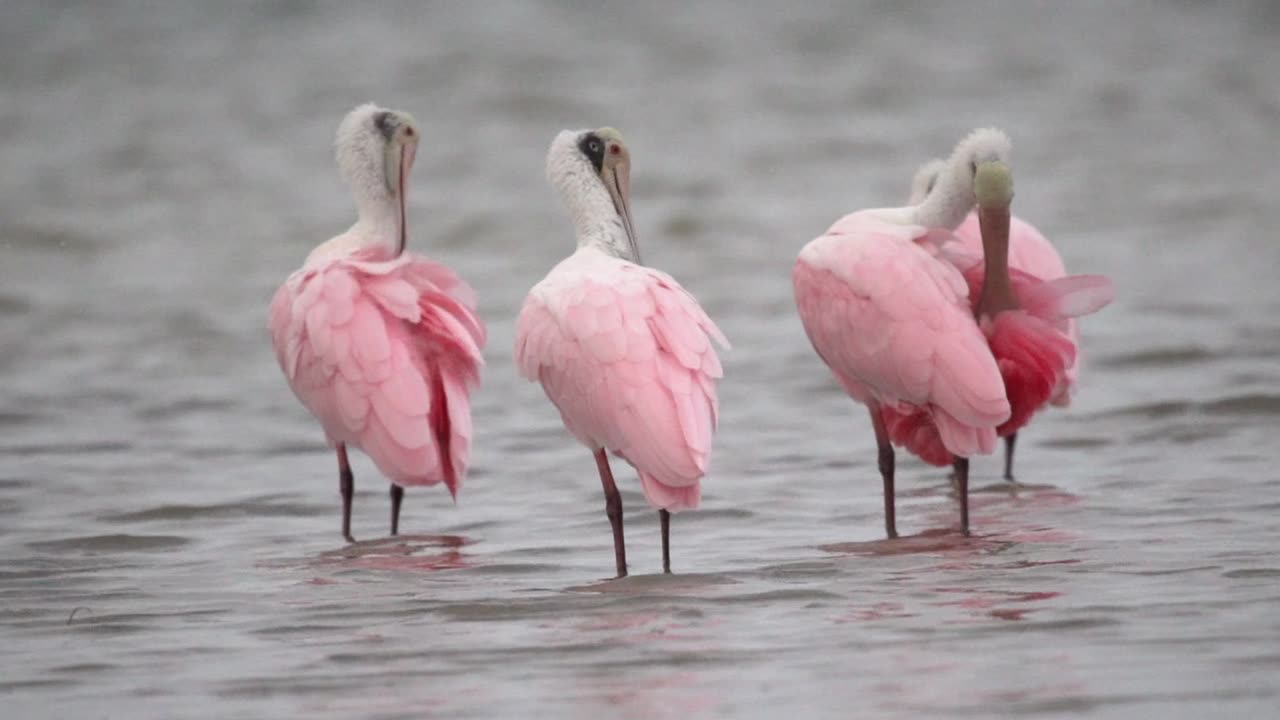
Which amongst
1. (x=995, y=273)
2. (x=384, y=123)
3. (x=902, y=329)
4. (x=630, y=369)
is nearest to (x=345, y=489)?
(x=384, y=123)

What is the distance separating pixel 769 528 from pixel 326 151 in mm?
16552

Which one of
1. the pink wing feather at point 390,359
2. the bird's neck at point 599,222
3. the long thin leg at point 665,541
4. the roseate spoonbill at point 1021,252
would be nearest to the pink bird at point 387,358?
the pink wing feather at point 390,359

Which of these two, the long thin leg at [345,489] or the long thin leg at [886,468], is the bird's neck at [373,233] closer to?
the long thin leg at [345,489]

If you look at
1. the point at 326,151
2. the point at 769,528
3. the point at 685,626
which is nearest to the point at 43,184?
the point at 326,151

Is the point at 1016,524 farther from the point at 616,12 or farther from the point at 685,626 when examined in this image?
the point at 616,12

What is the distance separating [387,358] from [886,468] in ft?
6.67

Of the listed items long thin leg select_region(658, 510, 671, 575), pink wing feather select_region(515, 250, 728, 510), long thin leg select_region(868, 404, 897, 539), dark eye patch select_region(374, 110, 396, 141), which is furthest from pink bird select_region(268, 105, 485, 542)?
long thin leg select_region(868, 404, 897, 539)

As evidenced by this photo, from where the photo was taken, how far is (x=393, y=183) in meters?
9.84

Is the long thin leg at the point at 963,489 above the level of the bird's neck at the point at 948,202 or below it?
below

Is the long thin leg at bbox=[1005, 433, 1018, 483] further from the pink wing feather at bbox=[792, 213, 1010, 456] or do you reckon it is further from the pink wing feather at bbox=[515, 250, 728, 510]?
the pink wing feather at bbox=[515, 250, 728, 510]

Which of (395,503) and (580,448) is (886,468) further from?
(580,448)

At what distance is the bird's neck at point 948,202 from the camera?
8.77 m

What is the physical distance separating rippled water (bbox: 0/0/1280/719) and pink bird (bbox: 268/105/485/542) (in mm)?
393

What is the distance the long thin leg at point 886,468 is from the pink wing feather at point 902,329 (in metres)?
0.09
